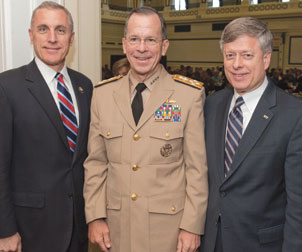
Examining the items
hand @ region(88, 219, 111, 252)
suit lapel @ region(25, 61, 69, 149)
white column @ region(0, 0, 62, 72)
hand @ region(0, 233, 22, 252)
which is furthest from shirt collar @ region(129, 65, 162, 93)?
hand @ region(0, 233, 22, 252)

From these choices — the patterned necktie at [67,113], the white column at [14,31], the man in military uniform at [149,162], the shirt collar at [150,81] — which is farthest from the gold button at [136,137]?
the white column at [14,31]

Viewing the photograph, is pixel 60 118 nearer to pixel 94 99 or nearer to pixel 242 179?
pixel 94 99

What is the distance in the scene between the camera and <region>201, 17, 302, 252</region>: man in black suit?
1786mm

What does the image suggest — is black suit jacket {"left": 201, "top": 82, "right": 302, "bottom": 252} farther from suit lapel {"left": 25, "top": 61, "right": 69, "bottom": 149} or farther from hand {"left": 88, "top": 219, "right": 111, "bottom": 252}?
suit lapel {"left": 25, "top": 61, "right": 69, "bottom": 149}

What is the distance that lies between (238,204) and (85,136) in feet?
3.21

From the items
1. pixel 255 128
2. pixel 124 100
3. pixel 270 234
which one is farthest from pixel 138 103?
pixel 270 234

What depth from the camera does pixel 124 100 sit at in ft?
6.78

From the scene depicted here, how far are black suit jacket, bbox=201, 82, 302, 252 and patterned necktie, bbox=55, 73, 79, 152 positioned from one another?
83 centimetres

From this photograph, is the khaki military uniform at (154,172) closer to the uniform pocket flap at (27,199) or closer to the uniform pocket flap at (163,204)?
the uniform pocket flap at (163,204)

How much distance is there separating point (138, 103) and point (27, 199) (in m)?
0.84

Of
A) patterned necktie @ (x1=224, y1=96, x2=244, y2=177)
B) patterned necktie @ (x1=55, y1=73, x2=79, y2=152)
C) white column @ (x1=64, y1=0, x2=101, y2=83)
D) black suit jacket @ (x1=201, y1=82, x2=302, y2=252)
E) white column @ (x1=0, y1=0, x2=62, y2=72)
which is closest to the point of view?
black suit jacket @ (x1=201, y1=82, x2=302, y2=252)

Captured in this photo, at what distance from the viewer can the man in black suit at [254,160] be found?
70.3 inches

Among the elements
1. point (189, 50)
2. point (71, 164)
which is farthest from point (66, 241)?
point (189, 50)

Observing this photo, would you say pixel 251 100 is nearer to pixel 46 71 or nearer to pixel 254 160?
pixel 254 160
